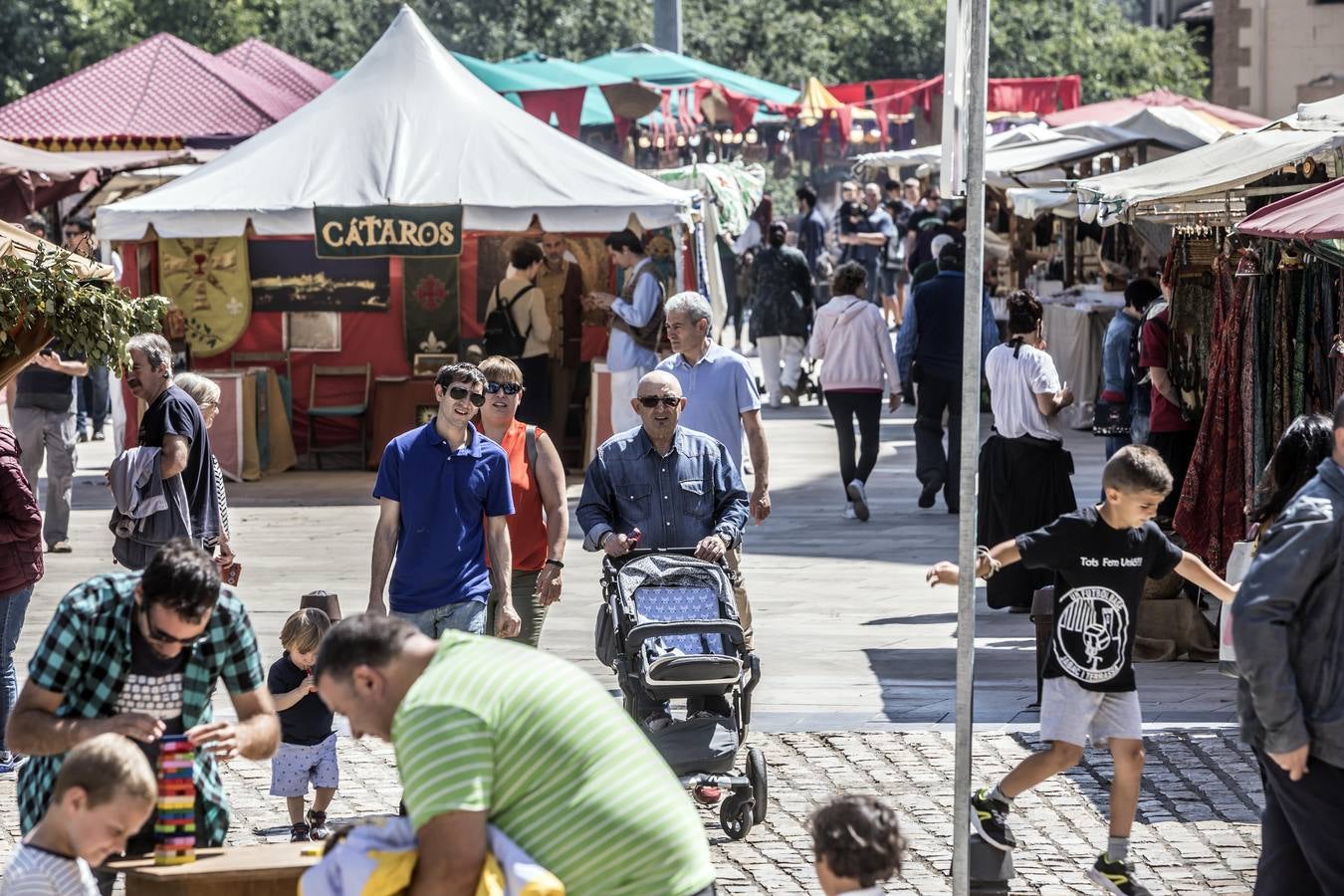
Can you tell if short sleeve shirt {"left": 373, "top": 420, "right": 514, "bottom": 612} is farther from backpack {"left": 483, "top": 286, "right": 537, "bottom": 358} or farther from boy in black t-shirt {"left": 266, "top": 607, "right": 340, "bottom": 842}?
backpack {"left": 483, "top": 286, "right": 537, "bottom": 358}

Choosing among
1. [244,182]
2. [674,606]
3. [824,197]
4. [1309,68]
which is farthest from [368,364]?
[824,197]

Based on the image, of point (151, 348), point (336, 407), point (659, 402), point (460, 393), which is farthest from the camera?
point (336, 407)

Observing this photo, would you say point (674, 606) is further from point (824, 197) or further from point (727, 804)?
point (824, 197)

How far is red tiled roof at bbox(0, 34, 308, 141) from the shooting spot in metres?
26.1

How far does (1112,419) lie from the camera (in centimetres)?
1266

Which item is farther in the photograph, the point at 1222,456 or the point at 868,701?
the point at 1222,456

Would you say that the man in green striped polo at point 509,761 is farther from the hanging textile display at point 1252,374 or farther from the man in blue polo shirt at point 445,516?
the hanging textile display at point 1252,374

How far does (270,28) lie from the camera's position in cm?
4588

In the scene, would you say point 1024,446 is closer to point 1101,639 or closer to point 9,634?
point 1101,639

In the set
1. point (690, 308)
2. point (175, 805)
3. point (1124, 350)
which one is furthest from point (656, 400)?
point (1124, 350)

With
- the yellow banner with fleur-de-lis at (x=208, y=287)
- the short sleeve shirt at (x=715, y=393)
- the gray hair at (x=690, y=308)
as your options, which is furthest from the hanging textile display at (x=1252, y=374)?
the yellow banner with fleur-de-lis at (x=208, y=287)

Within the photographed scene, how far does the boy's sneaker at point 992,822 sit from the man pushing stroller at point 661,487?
178 centimetres

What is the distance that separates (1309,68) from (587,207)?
57.1ft

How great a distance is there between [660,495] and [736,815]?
1461mm
